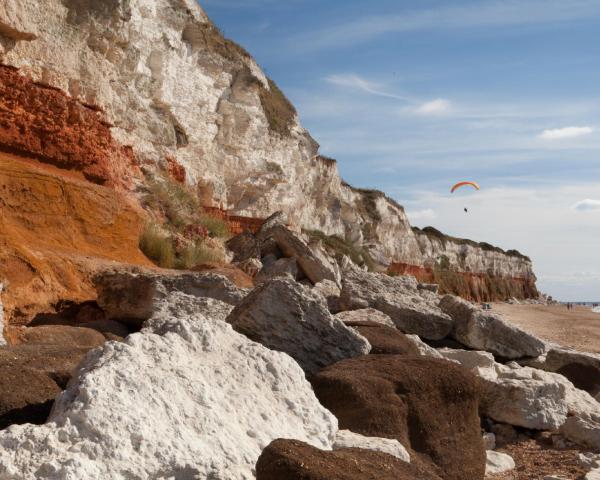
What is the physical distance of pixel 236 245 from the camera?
17.9 m

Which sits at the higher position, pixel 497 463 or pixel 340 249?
pixel 340 249

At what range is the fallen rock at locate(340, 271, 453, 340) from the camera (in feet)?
29.5

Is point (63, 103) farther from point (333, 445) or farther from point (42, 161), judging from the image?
point (333, 445)

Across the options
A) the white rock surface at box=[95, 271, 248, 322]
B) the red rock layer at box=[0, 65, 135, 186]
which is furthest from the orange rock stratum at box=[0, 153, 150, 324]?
the white rock surface at box=[95, 271, 248, 322]

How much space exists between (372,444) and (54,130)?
38.3ft

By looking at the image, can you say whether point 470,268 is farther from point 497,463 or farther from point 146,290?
point 497,463

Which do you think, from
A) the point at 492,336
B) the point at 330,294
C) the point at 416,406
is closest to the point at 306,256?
the point at 330,294

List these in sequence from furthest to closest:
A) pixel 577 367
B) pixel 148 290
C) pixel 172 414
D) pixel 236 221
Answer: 1. pixel 236 221
2. pixel 577 367
3. pixel 148 290
4. pixel 172 414

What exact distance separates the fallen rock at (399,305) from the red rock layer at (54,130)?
6968 millimetres

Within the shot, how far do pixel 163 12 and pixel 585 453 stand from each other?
18.5 m

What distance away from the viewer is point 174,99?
21.6 metres

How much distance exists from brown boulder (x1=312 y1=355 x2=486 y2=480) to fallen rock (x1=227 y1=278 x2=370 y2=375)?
1.70 ft

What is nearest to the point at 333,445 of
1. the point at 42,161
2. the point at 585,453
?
the point at 585,453

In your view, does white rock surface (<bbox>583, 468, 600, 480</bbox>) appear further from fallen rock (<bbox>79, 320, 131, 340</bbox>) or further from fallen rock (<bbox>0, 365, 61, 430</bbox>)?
fallen rock (<bbox>79, 320, 131, 340</bbox>)
